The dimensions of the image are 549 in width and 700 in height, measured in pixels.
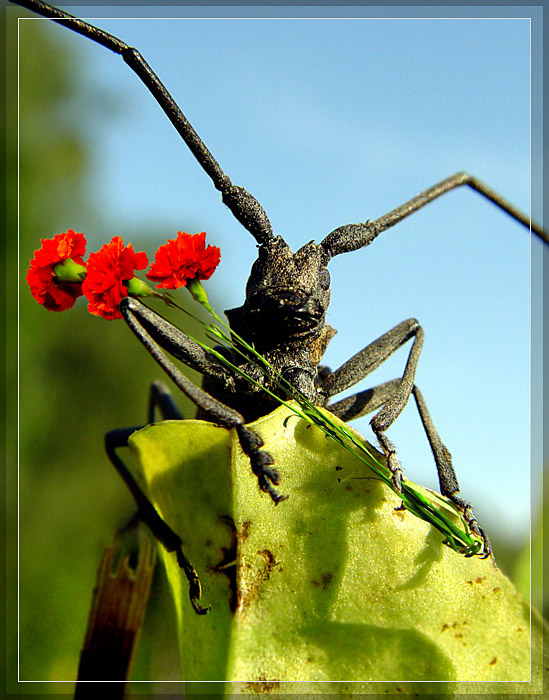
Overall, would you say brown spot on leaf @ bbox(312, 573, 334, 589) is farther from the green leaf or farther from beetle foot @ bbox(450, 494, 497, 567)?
beetle foot @ bbox(450, 494, 497, 567)

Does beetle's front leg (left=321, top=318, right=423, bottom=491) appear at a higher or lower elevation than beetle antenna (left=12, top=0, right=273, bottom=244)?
lower

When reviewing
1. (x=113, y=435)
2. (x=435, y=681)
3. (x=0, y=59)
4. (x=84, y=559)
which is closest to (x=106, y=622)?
(x=113, y=435)

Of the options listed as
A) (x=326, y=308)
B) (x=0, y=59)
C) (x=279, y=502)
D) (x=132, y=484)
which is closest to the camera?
(x=279, y=502)

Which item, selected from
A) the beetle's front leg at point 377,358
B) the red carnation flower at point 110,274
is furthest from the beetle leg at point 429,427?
the red carnation flower at point 110,274

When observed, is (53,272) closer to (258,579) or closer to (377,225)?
(258,579)

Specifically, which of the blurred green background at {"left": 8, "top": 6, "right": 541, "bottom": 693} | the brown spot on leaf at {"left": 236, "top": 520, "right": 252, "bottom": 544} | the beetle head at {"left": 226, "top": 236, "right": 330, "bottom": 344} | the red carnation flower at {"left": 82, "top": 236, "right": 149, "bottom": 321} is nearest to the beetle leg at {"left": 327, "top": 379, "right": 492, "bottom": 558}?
the beetle head at {"left": 226, "top": 236, "right": 330, "bottom": 344}

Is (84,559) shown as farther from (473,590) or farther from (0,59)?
(473,590)

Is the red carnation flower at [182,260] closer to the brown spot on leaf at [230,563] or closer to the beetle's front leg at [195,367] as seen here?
the beetle's front leg at [195,367]
